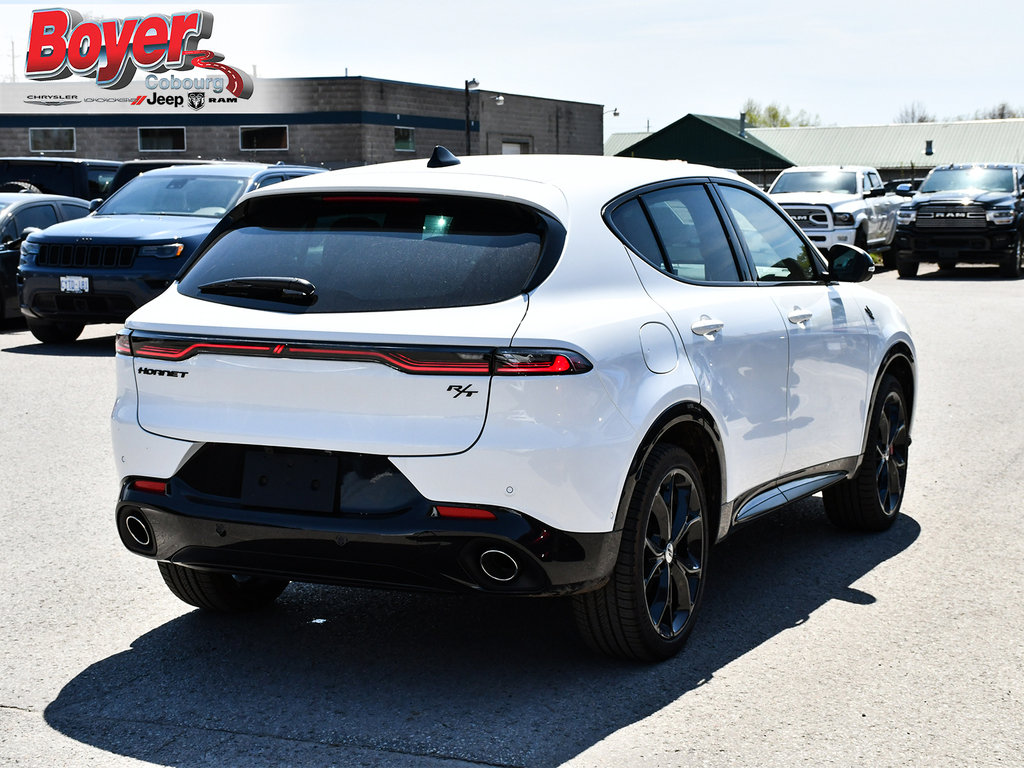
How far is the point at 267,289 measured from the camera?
4465 millimetres

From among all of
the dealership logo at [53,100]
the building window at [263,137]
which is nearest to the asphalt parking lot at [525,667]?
the building window at [263,137]

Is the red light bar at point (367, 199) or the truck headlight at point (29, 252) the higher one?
the red light bar at point (367, 199)

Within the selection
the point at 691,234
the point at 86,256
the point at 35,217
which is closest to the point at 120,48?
the point at 35,217

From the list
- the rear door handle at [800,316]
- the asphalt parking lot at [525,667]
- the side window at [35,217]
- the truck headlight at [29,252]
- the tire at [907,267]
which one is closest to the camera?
the asphalt parking lot at [525,667]

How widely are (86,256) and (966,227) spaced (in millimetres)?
17554

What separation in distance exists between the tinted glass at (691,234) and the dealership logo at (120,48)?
180 ft

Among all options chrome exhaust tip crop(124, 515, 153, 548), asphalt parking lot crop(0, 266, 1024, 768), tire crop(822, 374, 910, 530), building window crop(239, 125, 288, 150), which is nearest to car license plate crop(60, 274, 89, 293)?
asphalt parking lot crop(0, 266, 1024, 768)

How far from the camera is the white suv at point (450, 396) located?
13.6 feet

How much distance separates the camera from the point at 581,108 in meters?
72.4

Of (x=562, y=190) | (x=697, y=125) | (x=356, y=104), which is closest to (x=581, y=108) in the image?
→ (x=697, y=125)

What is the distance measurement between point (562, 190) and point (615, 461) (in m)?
0.98

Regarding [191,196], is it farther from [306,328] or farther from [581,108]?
[581,108]

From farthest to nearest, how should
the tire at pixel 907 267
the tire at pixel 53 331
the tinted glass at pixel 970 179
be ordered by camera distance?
the tinted glass at pixel 970 179 < the tire at pixel 907 267 < the tire at pixel 53 331

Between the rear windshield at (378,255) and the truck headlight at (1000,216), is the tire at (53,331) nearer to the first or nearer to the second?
the rear windshield at (378,255)
